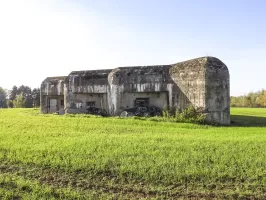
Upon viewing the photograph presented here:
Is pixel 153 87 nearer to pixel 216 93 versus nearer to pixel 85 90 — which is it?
pixel 216 93

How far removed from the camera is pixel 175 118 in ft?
55.2

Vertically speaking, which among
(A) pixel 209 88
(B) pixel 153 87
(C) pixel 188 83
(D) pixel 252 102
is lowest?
(D) pixel 252 102

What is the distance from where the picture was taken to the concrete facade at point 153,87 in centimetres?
1722

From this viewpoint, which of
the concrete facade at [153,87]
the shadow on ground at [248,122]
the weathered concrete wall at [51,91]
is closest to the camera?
the shadow on ground at [248,122]

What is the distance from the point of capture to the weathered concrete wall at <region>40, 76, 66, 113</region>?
87.1 ft

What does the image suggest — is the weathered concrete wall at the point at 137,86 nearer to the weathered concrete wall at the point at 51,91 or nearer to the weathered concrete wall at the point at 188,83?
the weathered concrete wall at the point at 188,83

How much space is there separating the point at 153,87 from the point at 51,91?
1146 cm

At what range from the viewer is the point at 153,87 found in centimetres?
2003

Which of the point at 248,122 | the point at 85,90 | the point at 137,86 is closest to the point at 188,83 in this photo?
the point at 137,86

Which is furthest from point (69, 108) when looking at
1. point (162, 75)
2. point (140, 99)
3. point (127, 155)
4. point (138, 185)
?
point (138, 185)

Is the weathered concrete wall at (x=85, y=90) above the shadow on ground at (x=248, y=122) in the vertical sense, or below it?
above

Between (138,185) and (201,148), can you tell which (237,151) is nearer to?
(201,148)

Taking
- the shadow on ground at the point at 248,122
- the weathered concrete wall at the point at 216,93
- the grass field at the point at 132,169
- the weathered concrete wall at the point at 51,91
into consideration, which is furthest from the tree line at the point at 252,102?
the grass field at the point at 132,169

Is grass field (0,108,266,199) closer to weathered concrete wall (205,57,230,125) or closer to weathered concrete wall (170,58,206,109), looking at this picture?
weathered concrete wall (205,57,230,125)
